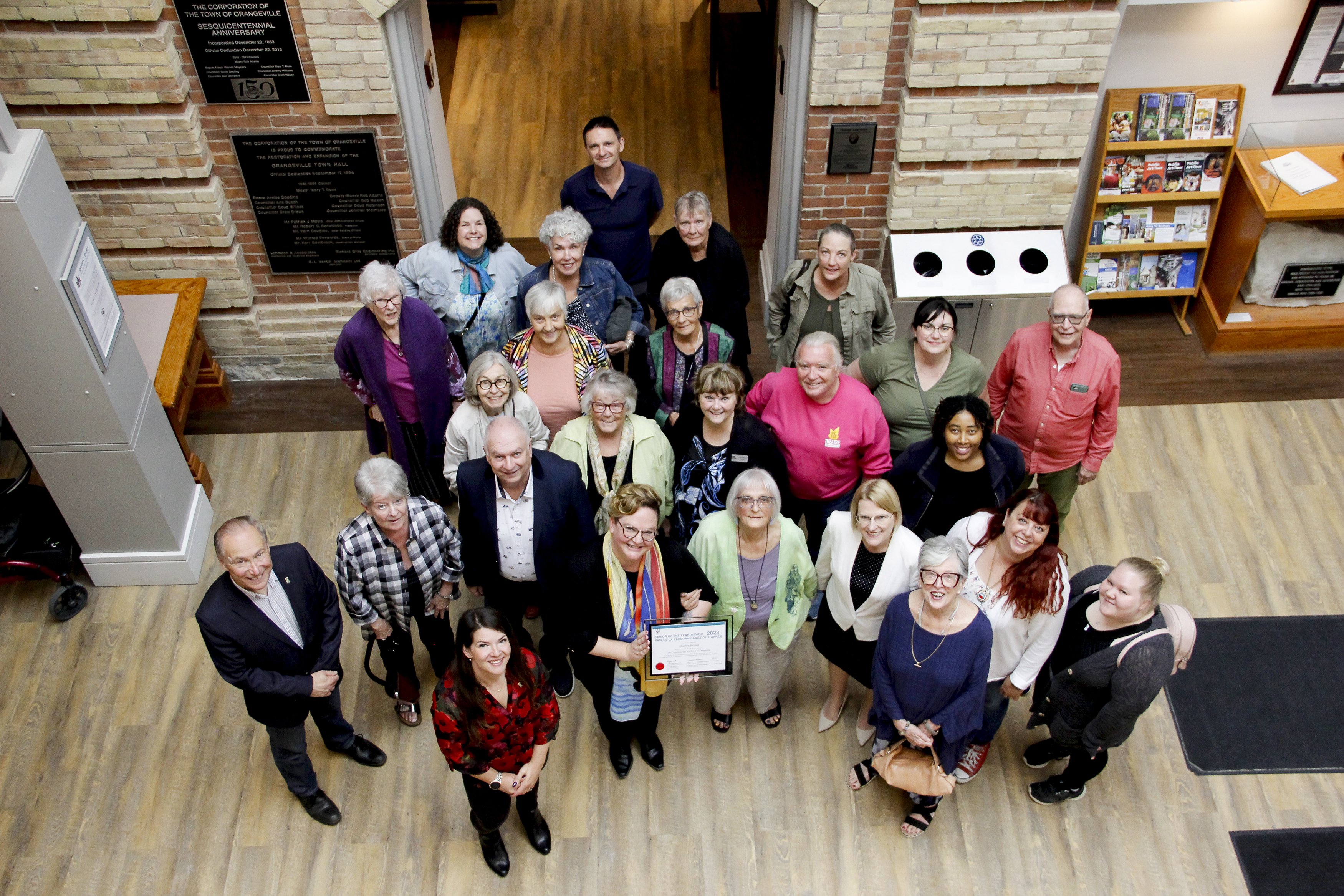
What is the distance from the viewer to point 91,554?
558 centimetres

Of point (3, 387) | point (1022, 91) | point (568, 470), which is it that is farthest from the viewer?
point (1022, 91)

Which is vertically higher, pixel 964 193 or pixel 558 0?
pixel 964 193

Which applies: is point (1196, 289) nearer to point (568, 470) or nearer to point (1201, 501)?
point (1201, 501)

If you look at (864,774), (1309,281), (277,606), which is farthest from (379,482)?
(1309,281)

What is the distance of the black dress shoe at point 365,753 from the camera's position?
4871 mm

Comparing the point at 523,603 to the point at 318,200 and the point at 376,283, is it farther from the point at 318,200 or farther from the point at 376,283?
the point at 318,200

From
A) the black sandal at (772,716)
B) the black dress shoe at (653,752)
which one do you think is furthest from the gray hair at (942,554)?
the black dress shoe at (653,752)

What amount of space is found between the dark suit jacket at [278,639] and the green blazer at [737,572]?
4.92ft

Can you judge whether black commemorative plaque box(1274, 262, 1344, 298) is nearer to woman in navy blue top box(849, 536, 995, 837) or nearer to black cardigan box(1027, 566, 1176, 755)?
black cardigan box(1027, 566, 1176, 755)

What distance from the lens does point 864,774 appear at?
475cm

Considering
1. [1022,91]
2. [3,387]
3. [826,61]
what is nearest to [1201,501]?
[1022,91]

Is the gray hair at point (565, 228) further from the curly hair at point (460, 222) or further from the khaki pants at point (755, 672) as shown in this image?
the khaki pants at point (755, 672)

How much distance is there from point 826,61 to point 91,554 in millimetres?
4712

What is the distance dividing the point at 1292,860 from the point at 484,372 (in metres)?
3.98
